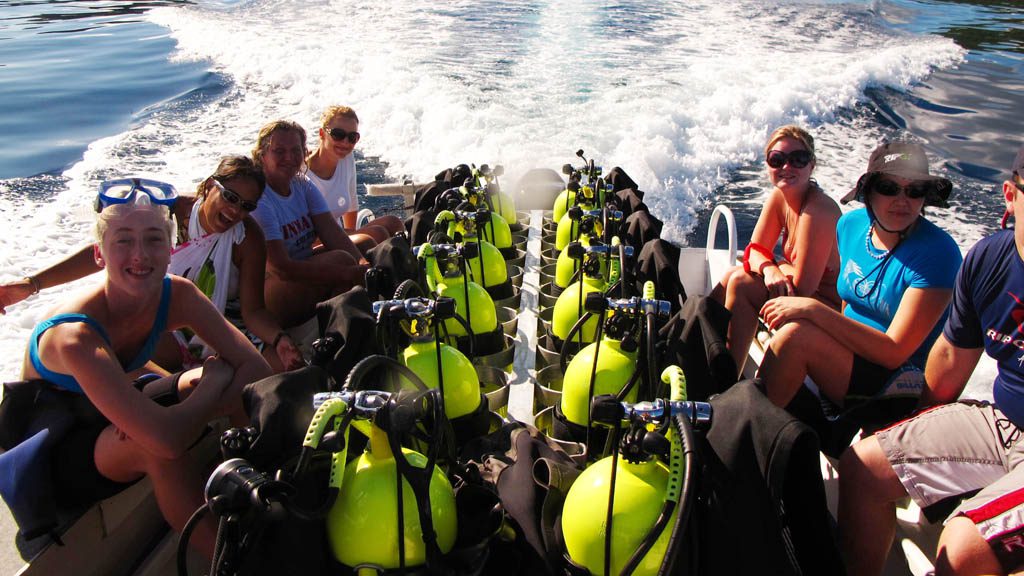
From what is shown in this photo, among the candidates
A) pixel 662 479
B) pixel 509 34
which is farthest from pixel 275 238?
pixel 509 34

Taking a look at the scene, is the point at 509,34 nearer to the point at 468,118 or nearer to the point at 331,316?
the point at 468,118

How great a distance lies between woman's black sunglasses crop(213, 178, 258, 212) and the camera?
2.55m

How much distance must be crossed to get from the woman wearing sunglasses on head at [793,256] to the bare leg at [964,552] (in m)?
1.11

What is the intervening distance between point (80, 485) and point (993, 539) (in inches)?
87.3

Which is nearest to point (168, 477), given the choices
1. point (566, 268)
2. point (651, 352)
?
point (651, 352)

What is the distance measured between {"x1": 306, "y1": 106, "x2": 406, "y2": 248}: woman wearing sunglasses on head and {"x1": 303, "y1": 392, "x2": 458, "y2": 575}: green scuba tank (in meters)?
2.21

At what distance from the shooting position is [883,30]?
42.7 ft

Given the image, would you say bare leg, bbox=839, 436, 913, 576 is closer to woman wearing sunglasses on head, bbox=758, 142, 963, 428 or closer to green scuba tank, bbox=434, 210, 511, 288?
woman wearing sunglasses on head, bbox=758, 142, 963, 428

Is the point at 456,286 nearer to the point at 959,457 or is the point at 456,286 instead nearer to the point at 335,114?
the point at 335,114

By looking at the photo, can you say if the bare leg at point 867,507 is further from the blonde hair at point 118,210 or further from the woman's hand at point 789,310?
the blonde hair at point 118,210

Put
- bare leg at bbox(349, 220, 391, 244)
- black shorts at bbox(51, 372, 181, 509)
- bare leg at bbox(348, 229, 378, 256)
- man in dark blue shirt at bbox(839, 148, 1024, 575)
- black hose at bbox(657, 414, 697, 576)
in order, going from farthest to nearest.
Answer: bare leg at bbox(349, 220, 391, 244), bare leg at bbox(348, 229, 378, 256), black shorts at bbox(51, 372, 181, 509), man in dark blue shirt at bbox(839, 148, 1024, 575), black hose at bbox(657, 414, 697, 576)

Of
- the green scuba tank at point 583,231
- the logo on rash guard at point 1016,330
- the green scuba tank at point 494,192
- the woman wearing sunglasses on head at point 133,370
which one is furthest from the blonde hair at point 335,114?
the logo on rash guard at point 1016,330

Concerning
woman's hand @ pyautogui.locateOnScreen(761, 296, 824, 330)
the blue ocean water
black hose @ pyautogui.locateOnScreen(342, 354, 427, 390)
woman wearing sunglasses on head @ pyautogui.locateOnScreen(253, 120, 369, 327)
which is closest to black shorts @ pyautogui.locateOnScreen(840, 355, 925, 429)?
woman's hand @ pyautogui.locateOnScreen(761, 296, 824, 330)

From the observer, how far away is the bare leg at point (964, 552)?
1.48 metres
